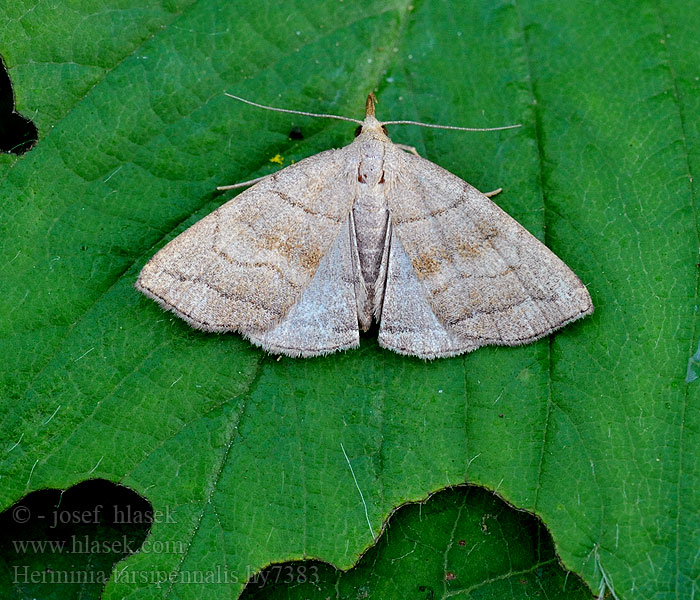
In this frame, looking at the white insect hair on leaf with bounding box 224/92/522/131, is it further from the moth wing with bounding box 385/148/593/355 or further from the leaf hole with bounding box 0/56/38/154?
the leaf hole with bounding box 0/56/38/154

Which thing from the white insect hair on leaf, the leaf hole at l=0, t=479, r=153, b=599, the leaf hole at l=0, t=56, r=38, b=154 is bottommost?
the leaf hole at l=0, t=479, r=153, b=599

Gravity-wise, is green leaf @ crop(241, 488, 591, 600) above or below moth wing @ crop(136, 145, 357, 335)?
below

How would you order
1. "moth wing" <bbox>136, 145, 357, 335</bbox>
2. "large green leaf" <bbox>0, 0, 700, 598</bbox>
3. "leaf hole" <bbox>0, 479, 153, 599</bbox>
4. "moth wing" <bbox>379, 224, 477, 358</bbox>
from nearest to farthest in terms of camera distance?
Answer: "large green leaf" <bbox>0, 0, 700, 598</bbox> < "moth wing" <bbox>136, 145, 357, 335</bbox> < "moth wing" <bbox>379, 224, 477, 358</bbox> < "leaf hole" <bbox>0, 479, 153, 599</bbox>

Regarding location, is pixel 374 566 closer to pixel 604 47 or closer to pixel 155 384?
pixel 155 384

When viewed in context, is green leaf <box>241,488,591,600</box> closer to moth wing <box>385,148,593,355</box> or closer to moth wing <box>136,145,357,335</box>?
moth wing <box>385,148,593,355</box>

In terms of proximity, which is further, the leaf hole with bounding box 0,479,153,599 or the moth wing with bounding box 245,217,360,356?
the leaf hole with bounding box 0,479,153,599

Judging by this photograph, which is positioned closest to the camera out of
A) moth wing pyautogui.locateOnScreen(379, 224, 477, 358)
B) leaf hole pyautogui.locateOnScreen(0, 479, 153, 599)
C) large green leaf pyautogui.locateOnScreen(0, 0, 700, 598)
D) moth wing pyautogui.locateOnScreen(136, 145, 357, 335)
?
large green leaf pyautogui.locateOnScreen(0, 0, 700, 598)

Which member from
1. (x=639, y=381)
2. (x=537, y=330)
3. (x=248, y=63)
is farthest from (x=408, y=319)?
(x=248, y=63)

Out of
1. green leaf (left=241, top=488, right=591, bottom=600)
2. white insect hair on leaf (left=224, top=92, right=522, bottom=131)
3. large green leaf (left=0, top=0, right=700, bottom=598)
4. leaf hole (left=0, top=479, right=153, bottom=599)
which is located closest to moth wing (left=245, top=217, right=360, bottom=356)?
large green leaf (left=0, top=0, right=700, bottom=598)

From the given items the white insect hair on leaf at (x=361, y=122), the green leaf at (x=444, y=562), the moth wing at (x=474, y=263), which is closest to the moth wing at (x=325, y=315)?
the moth wing at (x=474, y=263)
